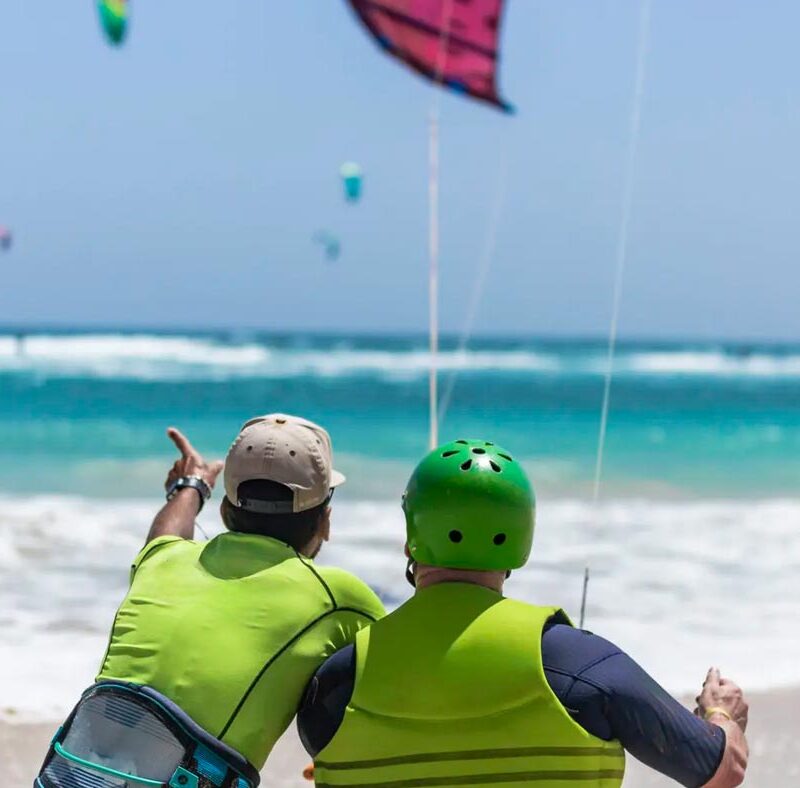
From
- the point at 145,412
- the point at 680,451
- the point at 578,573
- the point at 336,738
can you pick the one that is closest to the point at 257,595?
the point at 336,738

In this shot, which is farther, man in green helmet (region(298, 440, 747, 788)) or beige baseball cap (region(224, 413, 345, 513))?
beige baseball cap (region(224, 413, 345, 513))

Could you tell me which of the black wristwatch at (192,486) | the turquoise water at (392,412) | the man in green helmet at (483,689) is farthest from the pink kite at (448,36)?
the man in green helmet at (483,689)

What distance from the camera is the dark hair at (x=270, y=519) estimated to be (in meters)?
2.34

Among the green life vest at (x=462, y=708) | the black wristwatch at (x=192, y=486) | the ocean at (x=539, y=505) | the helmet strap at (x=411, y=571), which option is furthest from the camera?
the ocean at (x=539, y=505)

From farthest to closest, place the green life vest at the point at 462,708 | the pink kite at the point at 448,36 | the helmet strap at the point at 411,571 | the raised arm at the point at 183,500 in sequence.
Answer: the pink kite at the point at 448,36 < the raised arm at the point at 183,500 < the helmet strap at the point at 411,571 < the green life vest at the point at 462,708

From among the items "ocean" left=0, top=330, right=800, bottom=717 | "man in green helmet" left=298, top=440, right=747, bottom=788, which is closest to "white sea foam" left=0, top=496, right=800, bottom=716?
"ocean" left=0, top=330, right=800, bottom=717

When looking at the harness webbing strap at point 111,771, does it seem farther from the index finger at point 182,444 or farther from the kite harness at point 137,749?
the index finger at point 182,444

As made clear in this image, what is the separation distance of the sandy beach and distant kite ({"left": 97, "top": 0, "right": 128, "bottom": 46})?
22.2 feet

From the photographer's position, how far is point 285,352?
2250 inches

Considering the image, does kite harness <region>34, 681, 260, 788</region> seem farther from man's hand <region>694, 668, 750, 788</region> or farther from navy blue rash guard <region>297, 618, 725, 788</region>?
man's hand <region>694, 668, 750, 788</region>

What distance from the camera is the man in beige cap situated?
210cm

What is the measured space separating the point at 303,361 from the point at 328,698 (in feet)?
157

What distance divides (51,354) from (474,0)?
47920 millimetres

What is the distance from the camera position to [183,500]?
9.16 ft
